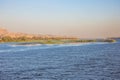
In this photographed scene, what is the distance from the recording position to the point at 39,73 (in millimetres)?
43750

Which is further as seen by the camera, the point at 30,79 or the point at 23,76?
the point at 23,76

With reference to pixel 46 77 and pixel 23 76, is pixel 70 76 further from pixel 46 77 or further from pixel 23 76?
pixel 23 76

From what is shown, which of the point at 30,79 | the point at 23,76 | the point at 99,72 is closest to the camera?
the point at 30,79

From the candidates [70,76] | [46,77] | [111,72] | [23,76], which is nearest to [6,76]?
[23,76]

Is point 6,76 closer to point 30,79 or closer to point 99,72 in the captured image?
point 30,79

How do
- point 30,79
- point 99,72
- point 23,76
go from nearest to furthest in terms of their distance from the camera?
point 30,79 < point 23,76 < point 99,72

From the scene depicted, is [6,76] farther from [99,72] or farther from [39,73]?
[99,72]

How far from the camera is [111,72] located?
145 ft

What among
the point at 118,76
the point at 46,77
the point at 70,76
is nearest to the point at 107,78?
the point at 118,76

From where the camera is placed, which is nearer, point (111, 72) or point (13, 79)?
point (13, 79)

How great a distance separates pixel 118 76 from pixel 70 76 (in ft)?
21.7

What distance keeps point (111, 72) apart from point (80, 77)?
6727mm

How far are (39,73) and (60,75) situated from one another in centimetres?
371

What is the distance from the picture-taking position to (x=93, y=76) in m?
40.5
